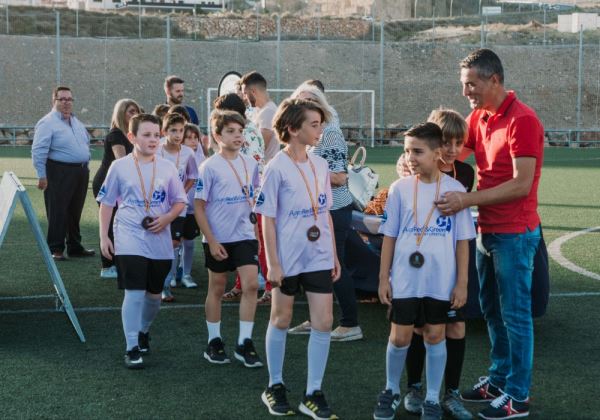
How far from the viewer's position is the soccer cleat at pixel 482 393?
213 inches

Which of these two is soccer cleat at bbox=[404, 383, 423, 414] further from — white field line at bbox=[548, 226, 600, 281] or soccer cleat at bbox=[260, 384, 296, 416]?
white field line at bbox=[548, 226, 600, 281]

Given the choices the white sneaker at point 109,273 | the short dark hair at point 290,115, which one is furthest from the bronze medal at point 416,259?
the white sneaker at point 109,273

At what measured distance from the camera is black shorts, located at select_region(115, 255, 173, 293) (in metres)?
6.10

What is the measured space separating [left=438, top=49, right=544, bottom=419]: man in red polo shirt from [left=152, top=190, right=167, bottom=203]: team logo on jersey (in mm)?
2179

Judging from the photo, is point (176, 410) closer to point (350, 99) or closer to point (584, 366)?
point (584, 366)

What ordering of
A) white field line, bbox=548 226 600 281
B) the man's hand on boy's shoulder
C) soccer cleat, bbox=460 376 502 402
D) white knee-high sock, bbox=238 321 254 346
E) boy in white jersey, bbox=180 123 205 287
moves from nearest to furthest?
the man's hand on boy's shoulder, soccer cleat, bbox=460 376 502 402, white knee-high sock, bbox=238 321 254 346, boy in white jersey, bbox=180 123 205 287, white field line, bbox=548 226 600 281

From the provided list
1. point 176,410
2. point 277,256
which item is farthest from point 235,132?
point 176,410

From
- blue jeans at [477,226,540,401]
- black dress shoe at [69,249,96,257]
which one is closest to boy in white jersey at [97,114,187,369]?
blue jeans at [477,226,540,401]

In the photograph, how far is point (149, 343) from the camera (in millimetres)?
6711

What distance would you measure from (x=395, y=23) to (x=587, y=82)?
16047 millimetres

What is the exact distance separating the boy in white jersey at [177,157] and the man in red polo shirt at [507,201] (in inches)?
138

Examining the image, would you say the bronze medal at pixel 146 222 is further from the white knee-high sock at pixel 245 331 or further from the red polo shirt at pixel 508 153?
the red polo shirt at pixel 508 153

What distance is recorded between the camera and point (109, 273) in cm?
933

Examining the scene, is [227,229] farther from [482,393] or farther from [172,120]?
[172,120]
